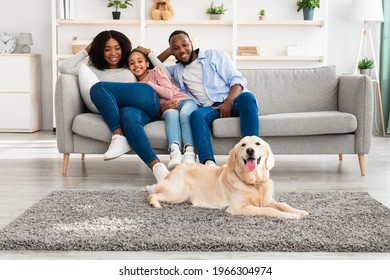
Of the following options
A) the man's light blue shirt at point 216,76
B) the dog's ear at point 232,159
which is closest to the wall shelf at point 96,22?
the man's light blue shirt at point 216,76

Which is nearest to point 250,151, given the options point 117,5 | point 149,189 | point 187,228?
point 187,228

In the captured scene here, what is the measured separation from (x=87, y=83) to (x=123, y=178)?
0.63 meters

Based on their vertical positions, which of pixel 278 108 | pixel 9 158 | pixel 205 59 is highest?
pixel 205 59

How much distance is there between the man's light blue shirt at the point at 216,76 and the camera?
4.03 m

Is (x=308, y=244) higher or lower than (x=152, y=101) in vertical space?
lower

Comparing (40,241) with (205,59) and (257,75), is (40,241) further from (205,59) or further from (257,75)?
(257,75)

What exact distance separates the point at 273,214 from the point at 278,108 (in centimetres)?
183

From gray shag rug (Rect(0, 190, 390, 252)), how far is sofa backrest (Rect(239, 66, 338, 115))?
54.5 inches

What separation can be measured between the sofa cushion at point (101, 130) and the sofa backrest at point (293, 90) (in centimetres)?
90

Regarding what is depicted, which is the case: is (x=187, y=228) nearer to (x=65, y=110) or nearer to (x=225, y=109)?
(x=225, y=109)

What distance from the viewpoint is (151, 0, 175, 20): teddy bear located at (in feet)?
21.6

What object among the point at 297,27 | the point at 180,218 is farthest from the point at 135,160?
the point at 297,27

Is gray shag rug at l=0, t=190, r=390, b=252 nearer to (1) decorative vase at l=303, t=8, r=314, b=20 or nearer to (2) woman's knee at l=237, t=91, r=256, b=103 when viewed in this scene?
(2) woman's knee at l=237, t=91, r=256, b=103

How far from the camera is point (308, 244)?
2260 mm
